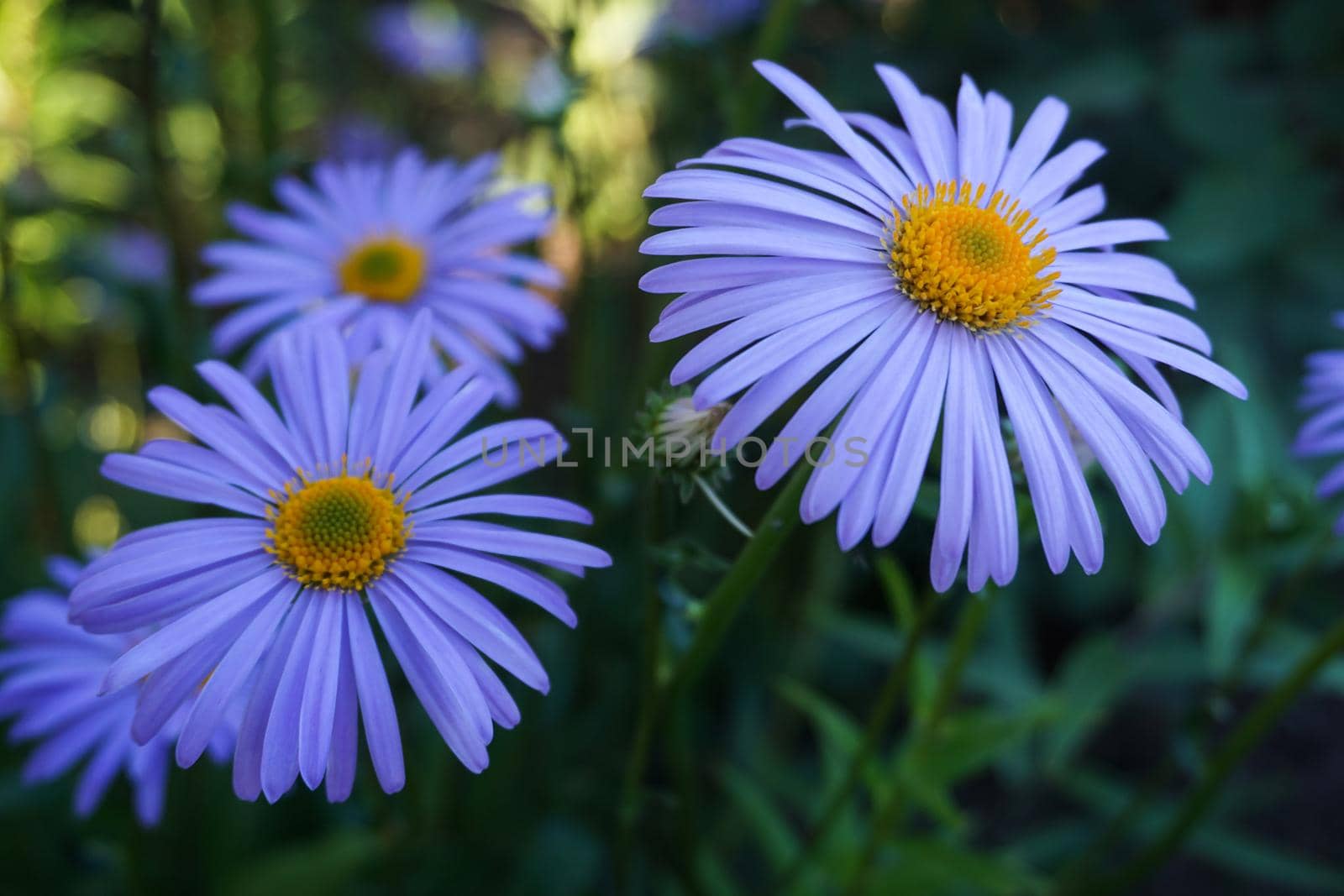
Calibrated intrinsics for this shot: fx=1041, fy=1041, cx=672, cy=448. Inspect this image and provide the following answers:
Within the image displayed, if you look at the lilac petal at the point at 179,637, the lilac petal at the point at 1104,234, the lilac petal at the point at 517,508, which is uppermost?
the lilac petal at the point at 1104,234

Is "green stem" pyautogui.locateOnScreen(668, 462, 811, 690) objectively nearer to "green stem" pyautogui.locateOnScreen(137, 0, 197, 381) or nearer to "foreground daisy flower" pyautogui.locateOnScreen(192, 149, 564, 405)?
"foreground daisy flower" pyautogui.locateOnScreen(192, 149, 564, 405)

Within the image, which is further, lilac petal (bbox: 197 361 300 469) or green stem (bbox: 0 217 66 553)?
green stem (bbox: 0 217 66 553)

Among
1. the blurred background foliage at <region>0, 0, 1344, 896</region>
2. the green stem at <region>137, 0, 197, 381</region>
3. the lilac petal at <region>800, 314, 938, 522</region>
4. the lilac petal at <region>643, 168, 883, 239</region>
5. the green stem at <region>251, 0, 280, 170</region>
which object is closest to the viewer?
the lilac petal at <region>800, 314, 938, 522</region>

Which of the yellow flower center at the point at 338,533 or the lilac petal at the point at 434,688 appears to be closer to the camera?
the lilac petal at the point at 434,688

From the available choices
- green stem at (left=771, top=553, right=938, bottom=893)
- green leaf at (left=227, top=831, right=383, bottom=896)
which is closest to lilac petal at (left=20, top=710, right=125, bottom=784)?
green leaf at (left=227, top=831, right=383, bottom=896)

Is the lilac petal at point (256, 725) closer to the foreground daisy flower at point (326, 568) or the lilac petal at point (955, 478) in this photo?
the foreground daisy flower at point (326, 568)

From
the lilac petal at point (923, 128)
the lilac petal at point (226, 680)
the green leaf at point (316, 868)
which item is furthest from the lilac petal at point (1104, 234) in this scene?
the green leaf at point (316, 868)
